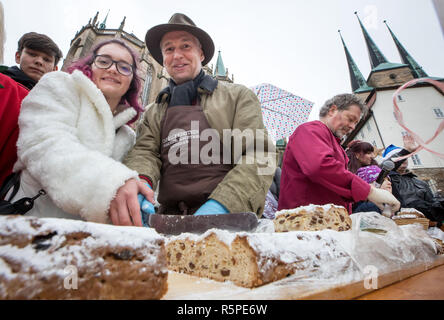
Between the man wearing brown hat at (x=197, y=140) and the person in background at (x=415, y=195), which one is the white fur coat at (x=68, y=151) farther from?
the person in background at (x=415, y=195)

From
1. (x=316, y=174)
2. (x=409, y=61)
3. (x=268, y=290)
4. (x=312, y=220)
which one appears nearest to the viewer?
(x=268, y=290)

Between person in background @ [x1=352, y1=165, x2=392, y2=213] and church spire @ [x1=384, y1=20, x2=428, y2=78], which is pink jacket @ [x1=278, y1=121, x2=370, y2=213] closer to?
person in background @ [x1=352, y1=165, x2=392, y2=213]

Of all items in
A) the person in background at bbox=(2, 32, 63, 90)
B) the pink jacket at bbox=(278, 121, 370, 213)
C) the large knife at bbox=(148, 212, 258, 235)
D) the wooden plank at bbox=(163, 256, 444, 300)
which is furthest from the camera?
the person in background at bbox=(2, 32, 63, 90)

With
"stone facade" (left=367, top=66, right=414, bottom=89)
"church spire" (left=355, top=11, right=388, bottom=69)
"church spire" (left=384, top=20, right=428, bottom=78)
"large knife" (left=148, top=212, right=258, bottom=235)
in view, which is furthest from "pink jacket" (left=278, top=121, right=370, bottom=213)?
"church spire" (left=355, top=11, right=388, bottom=69)

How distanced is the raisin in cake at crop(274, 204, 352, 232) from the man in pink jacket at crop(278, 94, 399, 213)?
1.20ft

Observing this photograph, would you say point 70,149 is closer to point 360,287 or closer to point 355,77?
point 360,287

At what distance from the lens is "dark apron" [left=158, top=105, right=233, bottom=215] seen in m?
1.62

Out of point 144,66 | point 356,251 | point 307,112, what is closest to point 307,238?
point 356,251

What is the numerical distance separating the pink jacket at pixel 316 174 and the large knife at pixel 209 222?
93 cm

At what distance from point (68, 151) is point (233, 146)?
1.11 metres

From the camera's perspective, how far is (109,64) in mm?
1616

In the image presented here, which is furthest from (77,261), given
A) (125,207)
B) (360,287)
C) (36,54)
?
(36,54)

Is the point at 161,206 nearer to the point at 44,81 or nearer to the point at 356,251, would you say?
the point at 44,81
